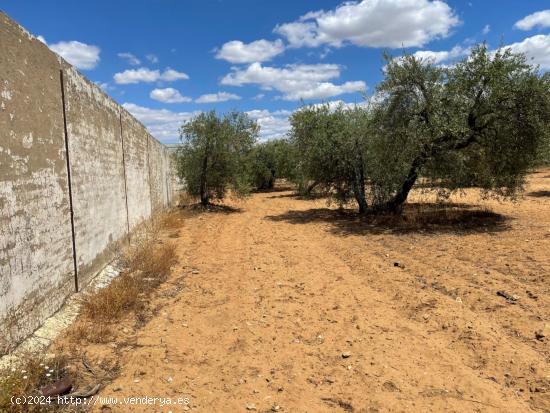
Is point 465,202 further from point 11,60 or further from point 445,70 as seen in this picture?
point 11,60

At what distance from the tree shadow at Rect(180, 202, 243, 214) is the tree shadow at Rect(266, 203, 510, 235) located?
11.5 feet

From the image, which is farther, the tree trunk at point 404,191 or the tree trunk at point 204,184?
the tree trunk at point 204,184

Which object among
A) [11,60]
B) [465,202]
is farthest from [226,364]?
[465,202]

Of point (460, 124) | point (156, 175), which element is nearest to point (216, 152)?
point (156, 175)

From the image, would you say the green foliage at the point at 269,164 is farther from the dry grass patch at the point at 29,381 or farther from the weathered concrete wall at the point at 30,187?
the dry grass patch at the point at 29,381

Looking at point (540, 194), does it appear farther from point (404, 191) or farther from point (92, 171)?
point (92, 171)

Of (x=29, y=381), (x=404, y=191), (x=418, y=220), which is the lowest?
(x=29, y=381)

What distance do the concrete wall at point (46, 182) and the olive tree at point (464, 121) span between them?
319 inches

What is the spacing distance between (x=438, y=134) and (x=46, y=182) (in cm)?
991

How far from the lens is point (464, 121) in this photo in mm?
11750

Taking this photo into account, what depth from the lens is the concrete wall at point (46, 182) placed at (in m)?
4.29

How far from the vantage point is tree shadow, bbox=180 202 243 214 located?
20373mm

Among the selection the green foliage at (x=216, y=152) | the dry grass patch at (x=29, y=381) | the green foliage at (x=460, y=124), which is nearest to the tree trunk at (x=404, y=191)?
the green foliage at (x=460, y=124)

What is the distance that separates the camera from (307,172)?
55.7ft
